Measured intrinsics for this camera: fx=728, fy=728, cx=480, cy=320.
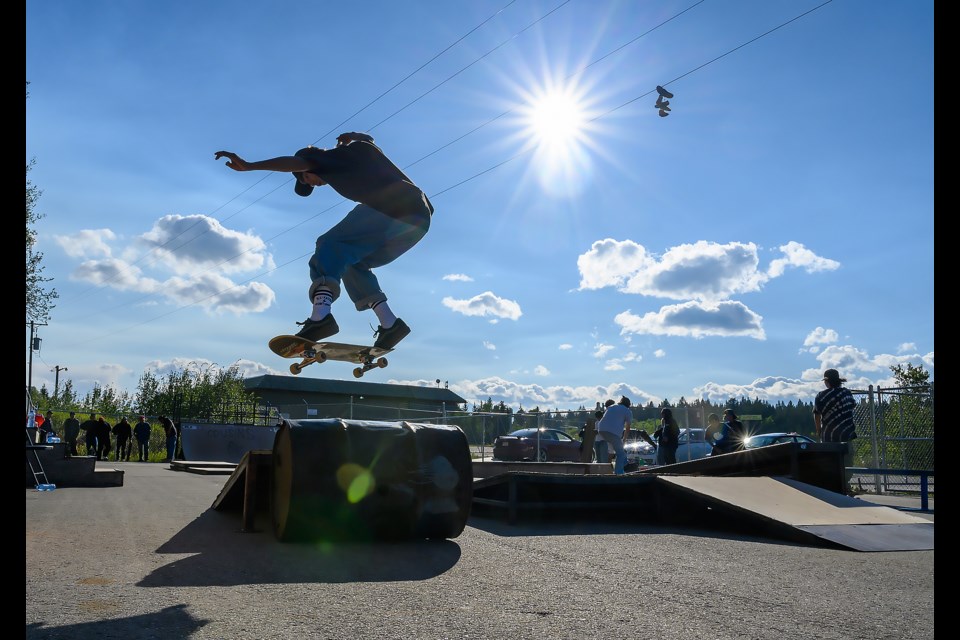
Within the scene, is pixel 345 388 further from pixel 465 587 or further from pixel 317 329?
pixel 465 587

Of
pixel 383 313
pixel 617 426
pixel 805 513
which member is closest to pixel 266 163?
pixel 383 313

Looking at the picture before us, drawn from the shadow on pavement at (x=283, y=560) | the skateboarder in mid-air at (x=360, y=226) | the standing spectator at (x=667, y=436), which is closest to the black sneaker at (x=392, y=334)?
the skateboarder in mid-air at (x=360, y=226)

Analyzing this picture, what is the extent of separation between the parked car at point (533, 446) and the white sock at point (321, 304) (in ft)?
50.0

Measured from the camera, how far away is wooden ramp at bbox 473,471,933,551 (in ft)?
21.9

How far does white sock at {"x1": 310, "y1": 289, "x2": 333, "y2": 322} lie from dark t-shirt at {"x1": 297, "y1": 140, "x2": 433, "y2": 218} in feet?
2.99

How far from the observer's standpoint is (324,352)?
275 inches

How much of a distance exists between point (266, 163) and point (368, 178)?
0.89 m

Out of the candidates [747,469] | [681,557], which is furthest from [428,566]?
[747,469]

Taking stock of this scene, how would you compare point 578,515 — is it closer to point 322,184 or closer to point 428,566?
point 428,566

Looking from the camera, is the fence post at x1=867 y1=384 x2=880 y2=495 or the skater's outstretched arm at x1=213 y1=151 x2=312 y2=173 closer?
the skater's outstretched arm at x1=213 y1=151 x2=312 y2=173

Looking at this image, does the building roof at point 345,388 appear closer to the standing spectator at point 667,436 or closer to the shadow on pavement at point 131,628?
the standing spectator at point 667,436

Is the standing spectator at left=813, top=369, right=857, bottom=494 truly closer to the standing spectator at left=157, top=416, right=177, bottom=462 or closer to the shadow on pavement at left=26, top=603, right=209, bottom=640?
the shadow on pavement at left=26, top=603, right=209, bottom=640

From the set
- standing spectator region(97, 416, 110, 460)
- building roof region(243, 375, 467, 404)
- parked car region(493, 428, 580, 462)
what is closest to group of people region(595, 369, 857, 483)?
parked car region(493, 428, 580, 462)
